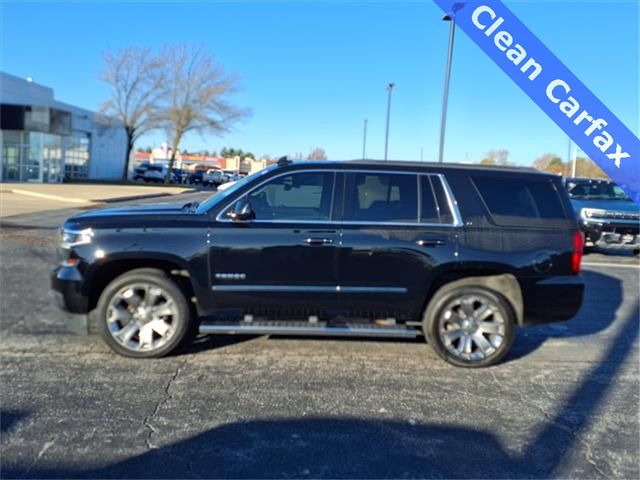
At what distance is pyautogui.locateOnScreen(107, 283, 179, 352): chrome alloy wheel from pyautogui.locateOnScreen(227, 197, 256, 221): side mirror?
0.93 meters

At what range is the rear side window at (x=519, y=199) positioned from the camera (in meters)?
4.86

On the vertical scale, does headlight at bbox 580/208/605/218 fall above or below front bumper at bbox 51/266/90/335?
above

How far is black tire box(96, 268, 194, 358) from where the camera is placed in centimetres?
465

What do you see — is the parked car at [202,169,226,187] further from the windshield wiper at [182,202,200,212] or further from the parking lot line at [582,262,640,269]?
the windshield wiper at [182,202,200,212]

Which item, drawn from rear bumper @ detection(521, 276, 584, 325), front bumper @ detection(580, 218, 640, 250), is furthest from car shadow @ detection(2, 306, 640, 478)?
front bumper @ detection(580, 218, 640, 250)

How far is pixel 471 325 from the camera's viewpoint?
487 centimetres

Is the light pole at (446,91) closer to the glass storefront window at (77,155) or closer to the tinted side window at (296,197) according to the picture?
the tinted side window at (296,197)

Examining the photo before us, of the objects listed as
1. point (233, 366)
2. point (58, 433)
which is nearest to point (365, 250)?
point (233, 366)

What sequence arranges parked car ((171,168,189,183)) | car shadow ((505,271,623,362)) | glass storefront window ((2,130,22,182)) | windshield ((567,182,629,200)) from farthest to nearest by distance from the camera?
parked car ((171,168,189,183)) → glass storefront window ((2,130,22,182)) → windshield ((567,182,629,200)) → car shadow ((505,271,623,362))

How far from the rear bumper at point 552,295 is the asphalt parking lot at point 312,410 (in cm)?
57

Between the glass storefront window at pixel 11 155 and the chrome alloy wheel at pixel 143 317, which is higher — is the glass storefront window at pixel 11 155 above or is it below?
above

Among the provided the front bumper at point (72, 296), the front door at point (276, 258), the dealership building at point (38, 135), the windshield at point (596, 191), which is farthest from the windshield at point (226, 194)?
the dealership building at point (38, 135)

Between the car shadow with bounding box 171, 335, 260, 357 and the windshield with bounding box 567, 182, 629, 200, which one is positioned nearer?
the car shadow with bounding box 171, 335, 260, 357

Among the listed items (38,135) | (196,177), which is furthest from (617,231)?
(196,177)
